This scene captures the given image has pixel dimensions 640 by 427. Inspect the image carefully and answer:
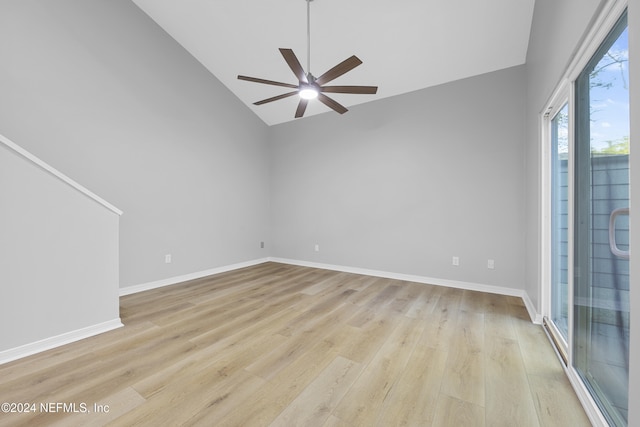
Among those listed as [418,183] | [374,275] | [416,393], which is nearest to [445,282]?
[374,275]

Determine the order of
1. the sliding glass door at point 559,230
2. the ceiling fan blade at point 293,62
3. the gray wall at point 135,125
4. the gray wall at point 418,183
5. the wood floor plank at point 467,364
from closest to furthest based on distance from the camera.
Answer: the wood floor plank at point 467,364 < the sliding glass door at point 559,230 < the ceiling fan blade at point 293,62 < the gray wall at point 135,125 < the gray wall at point 418,183

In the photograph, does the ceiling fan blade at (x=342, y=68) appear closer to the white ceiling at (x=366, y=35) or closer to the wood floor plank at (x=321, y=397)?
the white ceiling at (x=366, y=35)

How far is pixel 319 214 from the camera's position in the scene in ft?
15.6

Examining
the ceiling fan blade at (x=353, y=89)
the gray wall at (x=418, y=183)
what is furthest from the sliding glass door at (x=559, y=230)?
the ceiling fan blade at (x=353, y=89)

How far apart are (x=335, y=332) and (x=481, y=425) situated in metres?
1.19

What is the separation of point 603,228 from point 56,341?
147 inches

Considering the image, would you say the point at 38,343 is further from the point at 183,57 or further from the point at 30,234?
the point at 183,57

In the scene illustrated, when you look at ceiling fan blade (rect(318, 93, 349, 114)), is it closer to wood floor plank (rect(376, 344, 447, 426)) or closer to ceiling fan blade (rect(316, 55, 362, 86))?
ceiling fan blade (rect(316, 55, 362, 86))

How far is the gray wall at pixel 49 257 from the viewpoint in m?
1.83

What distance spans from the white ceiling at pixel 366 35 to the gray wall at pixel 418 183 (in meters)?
0.35

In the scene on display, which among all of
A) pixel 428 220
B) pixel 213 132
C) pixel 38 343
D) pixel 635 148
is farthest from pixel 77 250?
pixel 428 220

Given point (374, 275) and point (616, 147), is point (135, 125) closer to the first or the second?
point (374, 275)

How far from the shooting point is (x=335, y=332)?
226 centimetres

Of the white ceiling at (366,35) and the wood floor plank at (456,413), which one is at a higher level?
the white ceiling at (366,35)
